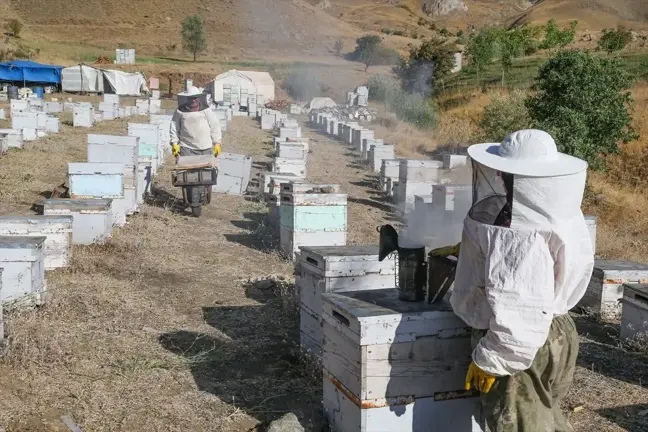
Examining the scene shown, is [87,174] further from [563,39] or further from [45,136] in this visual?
[563,39]

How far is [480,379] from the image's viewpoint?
3.09m

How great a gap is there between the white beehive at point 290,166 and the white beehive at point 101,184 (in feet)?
11.7

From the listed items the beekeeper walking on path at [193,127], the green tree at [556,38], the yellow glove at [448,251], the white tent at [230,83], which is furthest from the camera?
the white tent at [230,83]

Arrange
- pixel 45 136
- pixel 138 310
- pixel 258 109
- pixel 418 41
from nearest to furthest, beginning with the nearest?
pixel 138 310 → pixel 45 136 → pixel 258 109 → pixel 418 41

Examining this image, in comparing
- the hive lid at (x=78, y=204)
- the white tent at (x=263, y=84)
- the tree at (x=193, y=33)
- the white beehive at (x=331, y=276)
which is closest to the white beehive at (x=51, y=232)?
the hive lid at (x=78, y=204)

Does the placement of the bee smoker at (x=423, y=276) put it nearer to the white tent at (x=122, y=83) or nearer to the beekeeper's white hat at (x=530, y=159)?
the beekeeper's white hat at (x=530, y=159)

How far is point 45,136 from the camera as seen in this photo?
649 inches

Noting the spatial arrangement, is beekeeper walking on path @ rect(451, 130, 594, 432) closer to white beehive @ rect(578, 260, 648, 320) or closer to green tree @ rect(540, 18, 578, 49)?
white beehive @ rect(578, 260, 648, 320)

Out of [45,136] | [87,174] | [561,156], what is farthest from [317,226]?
[45,136]

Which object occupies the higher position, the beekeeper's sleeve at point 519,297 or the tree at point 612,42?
the tree at point 612,42

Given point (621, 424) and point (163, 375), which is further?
point (163, 375)

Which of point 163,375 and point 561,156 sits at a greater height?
point 561,156

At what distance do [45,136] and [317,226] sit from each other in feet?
36.9

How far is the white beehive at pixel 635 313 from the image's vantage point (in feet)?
17.1
